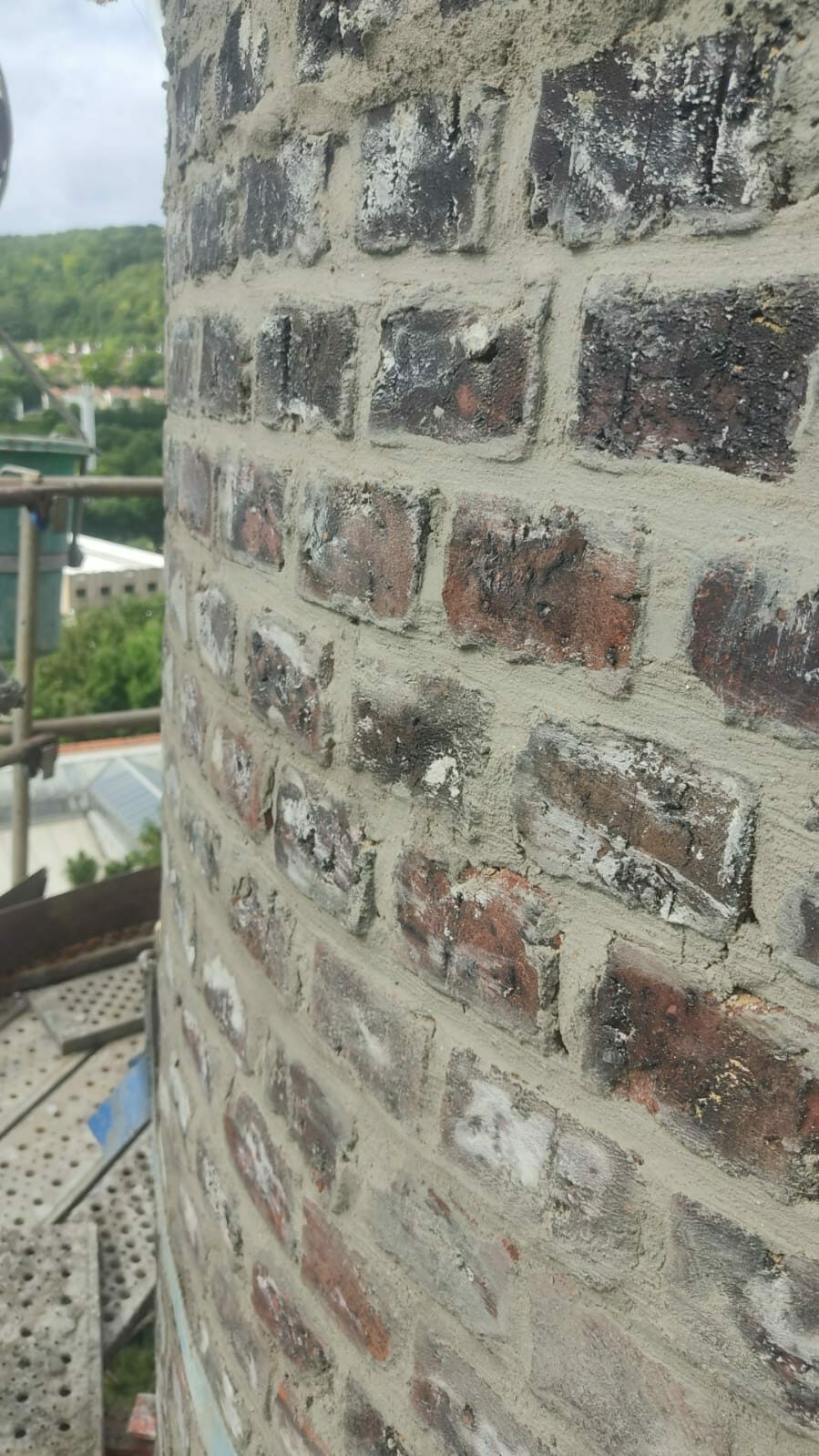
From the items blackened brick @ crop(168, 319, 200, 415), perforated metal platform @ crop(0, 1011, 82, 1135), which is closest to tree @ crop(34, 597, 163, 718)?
perforated metal platform @ crop(0, 1011, 82, 1135)

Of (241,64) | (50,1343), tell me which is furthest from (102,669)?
(241,64)

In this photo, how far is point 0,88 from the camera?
3.16 metres

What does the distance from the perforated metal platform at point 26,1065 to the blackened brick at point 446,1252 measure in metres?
1.76

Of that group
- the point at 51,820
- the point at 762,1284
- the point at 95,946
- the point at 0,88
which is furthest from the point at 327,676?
the point at 51,820

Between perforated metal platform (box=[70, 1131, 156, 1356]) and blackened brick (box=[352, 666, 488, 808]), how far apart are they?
164 centimetres

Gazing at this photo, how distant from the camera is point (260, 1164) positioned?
1.11 m

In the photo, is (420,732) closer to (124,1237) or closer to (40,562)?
(124,1237)

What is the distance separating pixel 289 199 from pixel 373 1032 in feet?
2.35

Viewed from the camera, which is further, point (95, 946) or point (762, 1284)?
point (95, 946)

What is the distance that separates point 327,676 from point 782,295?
48 cm

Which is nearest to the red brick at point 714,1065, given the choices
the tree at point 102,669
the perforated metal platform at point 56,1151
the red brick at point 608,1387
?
the red brick at point 608,1387

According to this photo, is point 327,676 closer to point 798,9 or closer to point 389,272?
point 389,272

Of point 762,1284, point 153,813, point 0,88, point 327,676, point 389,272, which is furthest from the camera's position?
point 153,813

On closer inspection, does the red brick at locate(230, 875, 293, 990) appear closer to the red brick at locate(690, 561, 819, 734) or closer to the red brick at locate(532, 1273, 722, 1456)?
the red brick at locate(532, 1273, 722, 1456)
